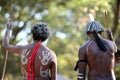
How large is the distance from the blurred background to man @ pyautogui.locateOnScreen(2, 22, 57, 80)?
3.59 m

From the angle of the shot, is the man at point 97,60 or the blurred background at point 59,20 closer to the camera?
the man at point 97,60

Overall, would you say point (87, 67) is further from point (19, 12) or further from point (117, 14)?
point (19, 12)

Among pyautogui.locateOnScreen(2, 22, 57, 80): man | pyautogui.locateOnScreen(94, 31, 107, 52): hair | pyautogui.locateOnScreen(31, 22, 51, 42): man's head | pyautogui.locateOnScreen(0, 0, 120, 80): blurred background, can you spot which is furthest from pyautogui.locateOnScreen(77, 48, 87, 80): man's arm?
pyautogui.locateOnScreen(0, 0, 120, 80): blurred background

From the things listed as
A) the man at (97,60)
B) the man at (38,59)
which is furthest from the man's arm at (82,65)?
the man at (38,59)

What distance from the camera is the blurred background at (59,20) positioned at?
62.4 ft

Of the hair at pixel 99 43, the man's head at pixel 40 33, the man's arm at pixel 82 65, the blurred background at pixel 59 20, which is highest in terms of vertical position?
the blurred background at pixel 59 20

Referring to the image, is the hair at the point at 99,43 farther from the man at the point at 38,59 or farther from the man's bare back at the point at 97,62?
the man at the point at 38,59

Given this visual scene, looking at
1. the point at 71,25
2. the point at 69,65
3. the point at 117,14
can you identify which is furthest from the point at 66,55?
the point at 117,14

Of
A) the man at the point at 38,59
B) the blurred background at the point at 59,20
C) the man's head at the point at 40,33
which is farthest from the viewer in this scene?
the blurred background at the point at 59,20

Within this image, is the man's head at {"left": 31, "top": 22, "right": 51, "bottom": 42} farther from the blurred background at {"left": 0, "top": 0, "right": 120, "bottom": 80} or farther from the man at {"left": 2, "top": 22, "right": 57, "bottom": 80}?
the blurred background at {"left": 0, "top": 0, "right": 120, "bottom": 80}

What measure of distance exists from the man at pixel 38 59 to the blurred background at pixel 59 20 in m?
3.59

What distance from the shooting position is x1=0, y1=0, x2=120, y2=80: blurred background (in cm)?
1902

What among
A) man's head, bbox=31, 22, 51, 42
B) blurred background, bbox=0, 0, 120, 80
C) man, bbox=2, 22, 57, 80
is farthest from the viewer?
blurred background, bbox=0, 0, 120, 80

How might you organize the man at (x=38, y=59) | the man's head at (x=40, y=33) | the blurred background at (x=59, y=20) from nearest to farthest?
the man at (x=38, y=59) → the man's head at (x=40, y=33) → the blurred background at (x=59, y=20)
